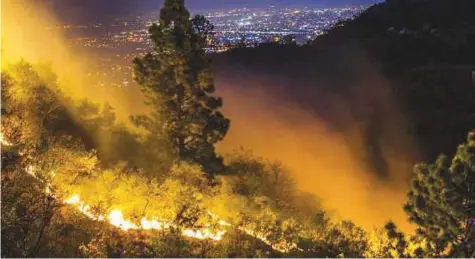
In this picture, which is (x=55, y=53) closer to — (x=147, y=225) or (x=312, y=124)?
(x=147, y=225)

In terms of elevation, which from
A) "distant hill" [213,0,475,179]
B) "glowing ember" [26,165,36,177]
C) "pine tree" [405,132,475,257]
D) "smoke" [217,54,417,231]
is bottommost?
"smoke" [217,54,417,231]

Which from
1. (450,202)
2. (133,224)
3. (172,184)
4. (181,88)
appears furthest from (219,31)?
(450,202)

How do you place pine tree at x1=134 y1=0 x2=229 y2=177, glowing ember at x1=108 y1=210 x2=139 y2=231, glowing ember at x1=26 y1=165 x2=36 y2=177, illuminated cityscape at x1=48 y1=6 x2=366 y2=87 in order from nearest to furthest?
glowing ember at x1=26 y1=165 x2=36 y2=177 → glowing ember at x1=108 y1=210 x2=139 y2=231 → pine tree at x1=134 y1=0 x2=229 y2=177 → illuminated cityscape at x1=48 y1=6 x2=366 y2=87

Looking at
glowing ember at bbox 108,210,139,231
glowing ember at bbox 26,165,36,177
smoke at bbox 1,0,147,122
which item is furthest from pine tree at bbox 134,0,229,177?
smoke at bbox 1,0,147,122

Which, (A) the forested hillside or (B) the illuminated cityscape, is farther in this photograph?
(B) the illuminated cityscape

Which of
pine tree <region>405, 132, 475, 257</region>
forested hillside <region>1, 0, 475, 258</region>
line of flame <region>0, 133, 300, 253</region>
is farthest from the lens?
line of flame <region>0, 133, 300, 253</region>

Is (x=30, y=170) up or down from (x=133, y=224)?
up

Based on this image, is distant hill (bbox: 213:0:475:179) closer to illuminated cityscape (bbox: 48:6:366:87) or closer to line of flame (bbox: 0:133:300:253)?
illuminated cityscape (bbox: 48:6:366:87)

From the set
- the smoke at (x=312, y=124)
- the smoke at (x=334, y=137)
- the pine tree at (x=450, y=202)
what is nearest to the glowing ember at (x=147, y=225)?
the pine tree at (x=450, y=202)

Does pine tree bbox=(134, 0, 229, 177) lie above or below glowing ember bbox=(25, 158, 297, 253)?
above
